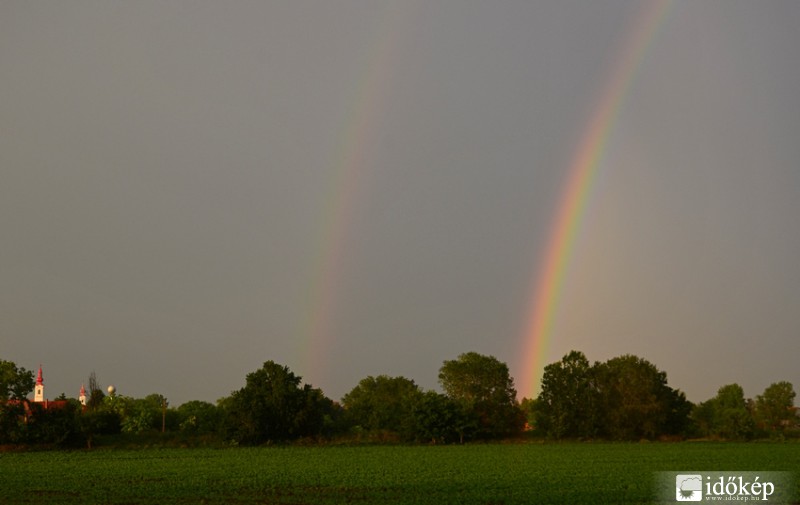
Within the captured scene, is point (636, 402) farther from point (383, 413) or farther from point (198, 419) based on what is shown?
point (198, 419)

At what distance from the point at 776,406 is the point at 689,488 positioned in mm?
96768

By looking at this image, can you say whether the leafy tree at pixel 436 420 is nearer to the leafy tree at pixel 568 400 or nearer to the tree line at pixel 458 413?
the tree line at pixel 458 413

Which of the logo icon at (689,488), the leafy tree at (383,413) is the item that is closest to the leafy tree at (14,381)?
the leafy tree at (383,413)

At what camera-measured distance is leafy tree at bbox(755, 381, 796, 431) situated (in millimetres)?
124500

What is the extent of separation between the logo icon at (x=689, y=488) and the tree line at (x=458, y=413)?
57305 millimetres

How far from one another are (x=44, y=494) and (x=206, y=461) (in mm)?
25032

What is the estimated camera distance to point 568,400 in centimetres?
10731

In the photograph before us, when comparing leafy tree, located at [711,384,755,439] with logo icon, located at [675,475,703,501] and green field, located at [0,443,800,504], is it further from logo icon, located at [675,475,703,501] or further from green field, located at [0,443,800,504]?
logo icon, located at [675,475,703,501]

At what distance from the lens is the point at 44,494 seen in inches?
1512

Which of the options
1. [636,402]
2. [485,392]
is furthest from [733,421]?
[485,392]

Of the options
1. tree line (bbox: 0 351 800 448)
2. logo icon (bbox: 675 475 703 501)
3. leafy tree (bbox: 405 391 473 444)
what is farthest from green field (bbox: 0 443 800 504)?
leafy tree (bbox: 405 391 473 444)

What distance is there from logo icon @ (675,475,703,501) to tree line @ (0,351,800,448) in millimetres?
57305

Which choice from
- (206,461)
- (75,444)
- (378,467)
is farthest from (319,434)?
(378,467)

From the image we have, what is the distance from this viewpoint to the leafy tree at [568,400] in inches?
4183
